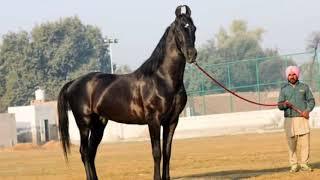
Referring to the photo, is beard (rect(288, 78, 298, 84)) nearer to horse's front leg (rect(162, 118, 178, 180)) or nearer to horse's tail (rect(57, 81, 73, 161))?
horse's front leg (rect(162, 118, 178, 180))

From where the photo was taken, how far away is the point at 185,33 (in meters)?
10.3

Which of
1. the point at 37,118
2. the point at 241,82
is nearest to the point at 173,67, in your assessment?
the point at 241,82

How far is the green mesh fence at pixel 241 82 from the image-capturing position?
49188 mm

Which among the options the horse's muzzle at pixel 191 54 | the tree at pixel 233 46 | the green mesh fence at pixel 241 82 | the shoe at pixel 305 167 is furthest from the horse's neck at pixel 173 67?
the tree at pixel 233 46

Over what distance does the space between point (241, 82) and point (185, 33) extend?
3969cm

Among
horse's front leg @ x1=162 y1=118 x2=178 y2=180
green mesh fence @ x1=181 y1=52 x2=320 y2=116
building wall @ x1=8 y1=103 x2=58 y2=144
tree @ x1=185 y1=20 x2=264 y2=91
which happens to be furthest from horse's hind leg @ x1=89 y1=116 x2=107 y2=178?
tree @ x1=185 y1=20 x2=264 y2=91

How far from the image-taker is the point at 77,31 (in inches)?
4407

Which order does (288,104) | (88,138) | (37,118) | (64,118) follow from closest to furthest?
1. (288,104)
2. (88,138)
3. (64,118)
4. (37,118)

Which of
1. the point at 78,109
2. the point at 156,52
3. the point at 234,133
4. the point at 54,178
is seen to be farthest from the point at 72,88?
the point at 234,133

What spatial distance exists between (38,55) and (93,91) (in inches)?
3577

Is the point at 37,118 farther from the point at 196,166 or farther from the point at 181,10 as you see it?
the point at 181,10

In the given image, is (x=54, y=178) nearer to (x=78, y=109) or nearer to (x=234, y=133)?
(x=78, y=109)

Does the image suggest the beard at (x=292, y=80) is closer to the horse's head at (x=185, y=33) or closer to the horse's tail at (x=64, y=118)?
the horse's head at (x=185, y=33)

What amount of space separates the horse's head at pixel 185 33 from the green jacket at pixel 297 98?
2738 mm
